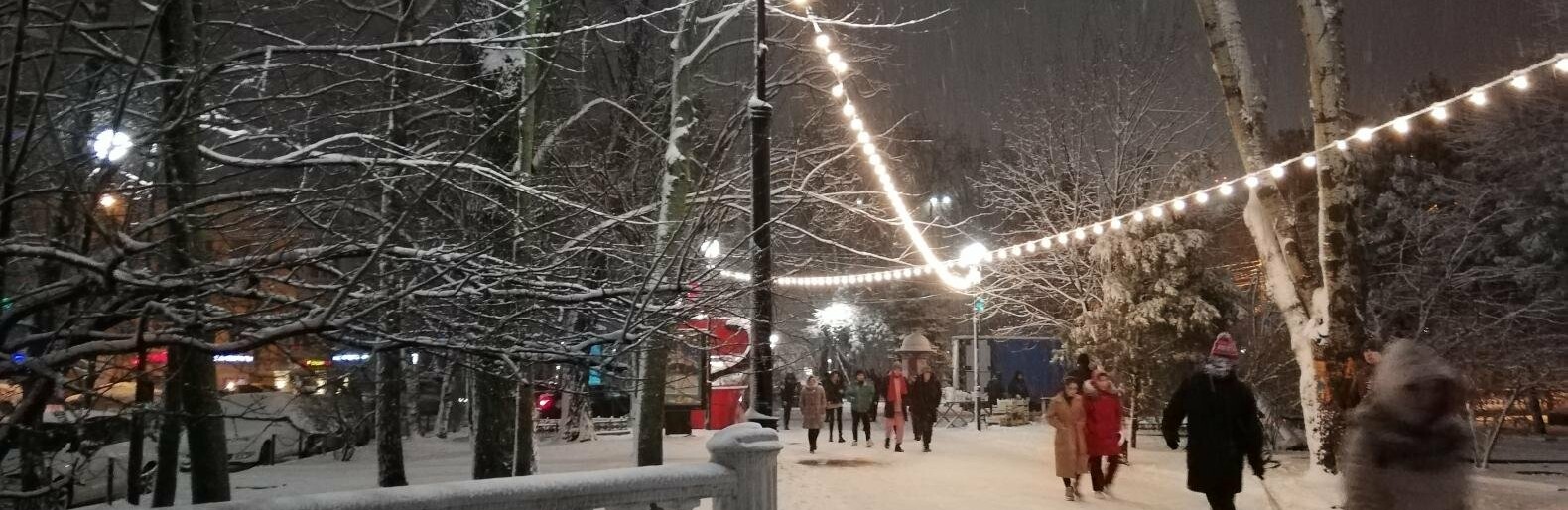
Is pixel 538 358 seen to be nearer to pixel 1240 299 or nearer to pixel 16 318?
pixel 16 318

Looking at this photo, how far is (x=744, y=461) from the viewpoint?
5.77 m

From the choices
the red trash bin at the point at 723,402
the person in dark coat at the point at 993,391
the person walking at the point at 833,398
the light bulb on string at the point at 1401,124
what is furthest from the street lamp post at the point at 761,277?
the person in dark coat at the point at 993,391

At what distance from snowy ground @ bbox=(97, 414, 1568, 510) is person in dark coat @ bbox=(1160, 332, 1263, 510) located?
14.9ft

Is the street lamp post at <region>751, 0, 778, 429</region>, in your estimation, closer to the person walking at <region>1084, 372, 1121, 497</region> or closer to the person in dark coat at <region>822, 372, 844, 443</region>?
the person walking at <region>1084, 372, 1121, 497</region>

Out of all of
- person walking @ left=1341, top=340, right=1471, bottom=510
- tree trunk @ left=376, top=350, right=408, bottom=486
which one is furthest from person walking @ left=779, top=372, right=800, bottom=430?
person walking @ left=1341, top=340, right=1471, bottom=510

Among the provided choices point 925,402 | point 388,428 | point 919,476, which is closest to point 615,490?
point 388,428

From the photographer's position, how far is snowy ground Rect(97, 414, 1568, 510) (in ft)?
38.9

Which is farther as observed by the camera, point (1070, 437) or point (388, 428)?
point (388, 428)

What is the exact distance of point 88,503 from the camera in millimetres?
13148

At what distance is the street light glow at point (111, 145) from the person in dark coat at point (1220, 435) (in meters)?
6.13

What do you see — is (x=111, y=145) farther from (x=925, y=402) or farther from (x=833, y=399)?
(x=833, y=399)

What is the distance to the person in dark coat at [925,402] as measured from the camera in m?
Result: 18.1

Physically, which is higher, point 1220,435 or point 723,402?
point 1220,435

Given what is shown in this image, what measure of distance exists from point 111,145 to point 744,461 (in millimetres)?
3346
